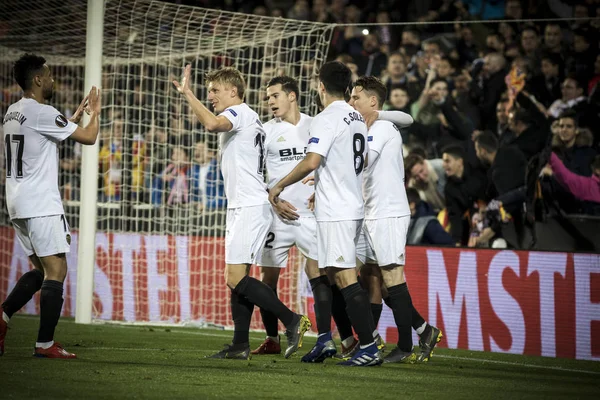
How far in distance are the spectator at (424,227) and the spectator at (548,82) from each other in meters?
1.92

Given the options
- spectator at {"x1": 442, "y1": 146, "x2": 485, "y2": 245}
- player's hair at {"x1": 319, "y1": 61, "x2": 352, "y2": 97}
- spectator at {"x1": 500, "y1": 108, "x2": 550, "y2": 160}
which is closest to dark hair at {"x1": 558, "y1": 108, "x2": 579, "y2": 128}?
spectator at {"x1": 500, "y1": 108, "x2": 550, "y2": 160}

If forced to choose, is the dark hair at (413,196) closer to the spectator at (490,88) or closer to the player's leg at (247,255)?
the spectator at (490,88)

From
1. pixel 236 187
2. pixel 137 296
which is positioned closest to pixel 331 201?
pixel 236 187

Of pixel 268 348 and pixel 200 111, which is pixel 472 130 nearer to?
pixel 268 348

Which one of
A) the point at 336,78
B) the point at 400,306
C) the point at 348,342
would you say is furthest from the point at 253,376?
the point at 336,78

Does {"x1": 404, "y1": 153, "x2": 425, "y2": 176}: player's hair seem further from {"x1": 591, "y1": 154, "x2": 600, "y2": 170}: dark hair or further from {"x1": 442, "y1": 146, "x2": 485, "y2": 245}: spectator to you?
{"x1": 591, "y1": 154, "x2": 600, "y2": 170}: dark hair

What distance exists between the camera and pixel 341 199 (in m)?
6.12

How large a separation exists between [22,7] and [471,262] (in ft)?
23.8

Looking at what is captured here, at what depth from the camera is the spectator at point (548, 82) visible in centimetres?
1088

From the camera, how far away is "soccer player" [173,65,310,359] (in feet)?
20.9

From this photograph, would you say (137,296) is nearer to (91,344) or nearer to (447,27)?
(91,344)

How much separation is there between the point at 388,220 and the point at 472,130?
5.09 meters

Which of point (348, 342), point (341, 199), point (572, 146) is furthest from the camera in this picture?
point (572, 146)

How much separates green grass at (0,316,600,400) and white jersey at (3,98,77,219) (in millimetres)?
1062
